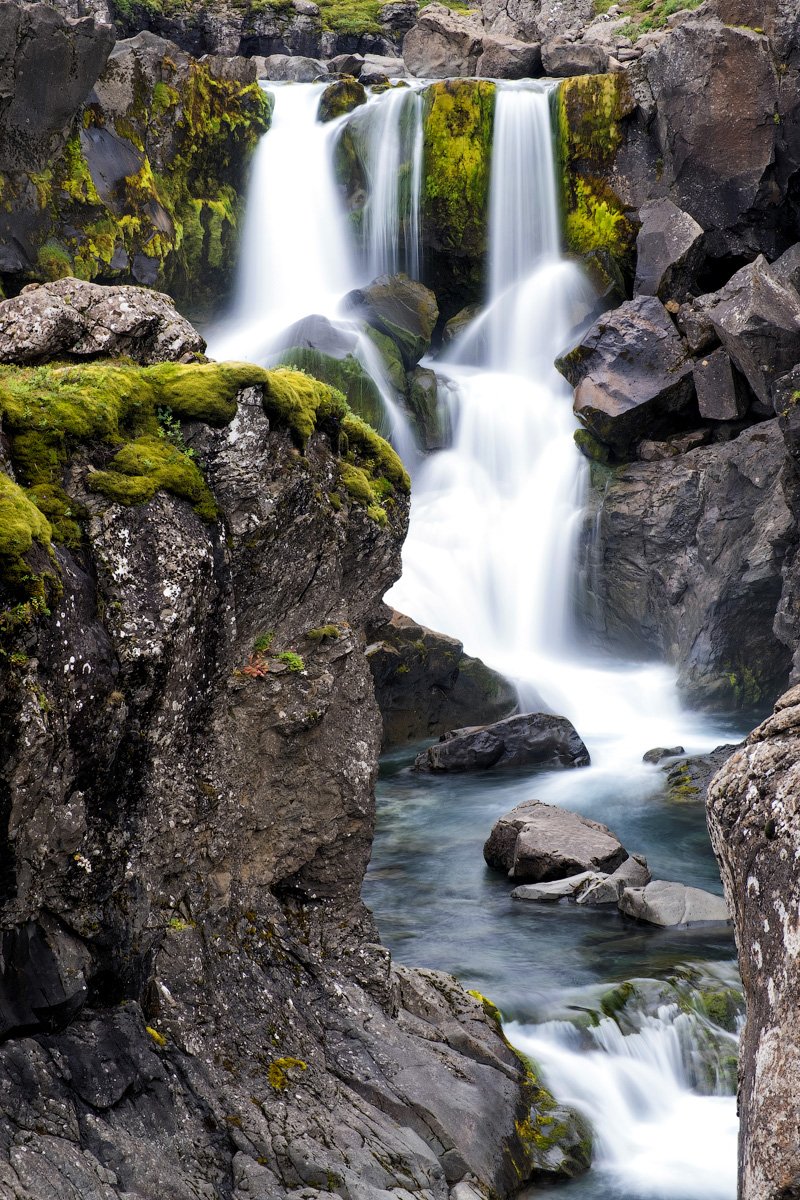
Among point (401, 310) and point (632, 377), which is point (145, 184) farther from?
point (632, 377)

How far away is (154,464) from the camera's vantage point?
6582mm

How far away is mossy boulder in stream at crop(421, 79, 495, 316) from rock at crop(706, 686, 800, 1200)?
29244 millimetres

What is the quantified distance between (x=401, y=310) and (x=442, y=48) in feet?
46.7

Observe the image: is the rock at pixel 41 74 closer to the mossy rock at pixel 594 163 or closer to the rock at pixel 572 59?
the mossy rock at pixel 594 163

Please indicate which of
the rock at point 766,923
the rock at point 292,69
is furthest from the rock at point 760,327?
the rock at point 292,69

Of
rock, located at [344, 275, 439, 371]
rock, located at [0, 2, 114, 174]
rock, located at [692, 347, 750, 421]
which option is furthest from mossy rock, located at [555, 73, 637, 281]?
rock, located at [0, 2, 114, 174]

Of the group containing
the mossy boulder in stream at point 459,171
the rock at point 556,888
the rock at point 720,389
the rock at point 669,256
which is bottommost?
the rock at point 556,888

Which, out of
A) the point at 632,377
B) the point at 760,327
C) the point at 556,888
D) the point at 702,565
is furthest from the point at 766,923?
the point at 632,377

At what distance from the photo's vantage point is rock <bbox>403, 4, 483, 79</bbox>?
3709 cm

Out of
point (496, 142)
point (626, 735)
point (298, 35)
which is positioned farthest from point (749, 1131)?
point (298, 35)

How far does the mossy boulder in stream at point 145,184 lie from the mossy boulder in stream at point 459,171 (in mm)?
5471

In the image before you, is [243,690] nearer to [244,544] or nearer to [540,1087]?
[244,544]

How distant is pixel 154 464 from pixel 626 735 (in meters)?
16.5

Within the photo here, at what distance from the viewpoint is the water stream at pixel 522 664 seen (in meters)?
9.77
